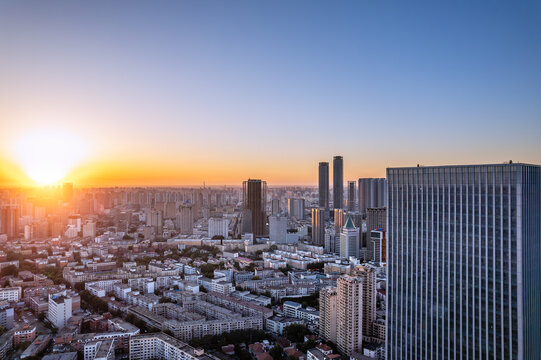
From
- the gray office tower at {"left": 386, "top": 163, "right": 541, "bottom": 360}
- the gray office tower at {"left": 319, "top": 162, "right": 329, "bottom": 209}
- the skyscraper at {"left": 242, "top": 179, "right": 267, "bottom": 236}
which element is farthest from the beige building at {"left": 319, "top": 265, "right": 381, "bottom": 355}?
the gray office tower at {"left": 319, "top": 162, "right": 329, "bottom": 209}

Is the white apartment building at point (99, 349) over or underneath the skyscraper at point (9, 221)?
underneath

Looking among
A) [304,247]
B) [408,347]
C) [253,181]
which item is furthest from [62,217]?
[408,347]

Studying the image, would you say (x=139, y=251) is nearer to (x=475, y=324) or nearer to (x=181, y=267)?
(x=181, y=267)

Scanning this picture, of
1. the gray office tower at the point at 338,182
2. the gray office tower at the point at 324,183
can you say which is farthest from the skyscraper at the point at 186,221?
the gray office tower at the point at 324,183

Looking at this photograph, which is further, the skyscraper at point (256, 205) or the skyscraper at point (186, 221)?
the skyscraper at point (256, 205)

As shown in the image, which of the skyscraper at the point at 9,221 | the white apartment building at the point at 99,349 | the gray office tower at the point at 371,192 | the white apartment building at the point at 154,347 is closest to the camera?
the white apartment building at the point at 99,349

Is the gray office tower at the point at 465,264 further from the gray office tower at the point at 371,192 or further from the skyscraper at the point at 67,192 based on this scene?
the skyscraper at the point at 67,192

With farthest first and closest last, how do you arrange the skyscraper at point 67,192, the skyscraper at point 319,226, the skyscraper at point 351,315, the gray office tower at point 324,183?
the gray office tower at point 324,183
the skyscraper at point 67,192
the skyscraper at point 319,226
the skyscraper at point 351,315

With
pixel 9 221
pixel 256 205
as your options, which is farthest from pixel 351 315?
pixel 9 221
